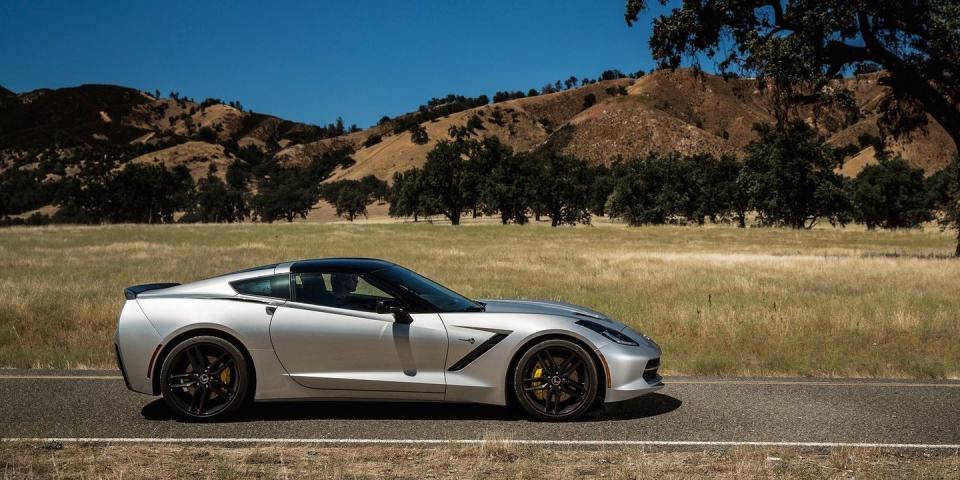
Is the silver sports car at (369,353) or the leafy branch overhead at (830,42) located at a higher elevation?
the leafy branch overhead at (830,42)

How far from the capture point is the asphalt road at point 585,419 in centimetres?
667

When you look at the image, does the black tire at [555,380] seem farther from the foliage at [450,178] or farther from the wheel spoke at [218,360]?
the foliage at [450,178]

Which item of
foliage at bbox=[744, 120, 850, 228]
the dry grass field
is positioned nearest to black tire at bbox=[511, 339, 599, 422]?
the dry grass field

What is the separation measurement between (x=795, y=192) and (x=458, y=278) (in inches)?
2021

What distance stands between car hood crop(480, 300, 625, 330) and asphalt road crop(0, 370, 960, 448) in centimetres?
87

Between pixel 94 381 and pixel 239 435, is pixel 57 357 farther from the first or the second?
pixel 239 435

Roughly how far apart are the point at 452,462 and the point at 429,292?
2.20m

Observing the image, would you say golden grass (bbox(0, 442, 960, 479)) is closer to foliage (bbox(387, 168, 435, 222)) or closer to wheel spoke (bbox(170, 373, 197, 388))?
wheel spoke (bbox(170, 373, 197, 388))

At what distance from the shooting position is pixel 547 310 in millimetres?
7434

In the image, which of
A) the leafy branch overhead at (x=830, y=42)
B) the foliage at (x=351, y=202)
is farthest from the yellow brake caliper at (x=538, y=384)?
the foliage at (x=351, y=202)

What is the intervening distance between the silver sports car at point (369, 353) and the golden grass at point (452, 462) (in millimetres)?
955

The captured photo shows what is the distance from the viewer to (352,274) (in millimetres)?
7473

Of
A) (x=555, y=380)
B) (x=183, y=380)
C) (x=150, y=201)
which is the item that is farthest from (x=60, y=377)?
(x=150, y=201)

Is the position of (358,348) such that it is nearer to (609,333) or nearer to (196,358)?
(196,358)
